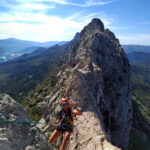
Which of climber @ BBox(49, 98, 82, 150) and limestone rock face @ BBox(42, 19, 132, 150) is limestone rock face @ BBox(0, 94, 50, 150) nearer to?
climber @ BBox(49, 98, 82, 150)

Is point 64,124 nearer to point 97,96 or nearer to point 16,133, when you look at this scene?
point 16,133

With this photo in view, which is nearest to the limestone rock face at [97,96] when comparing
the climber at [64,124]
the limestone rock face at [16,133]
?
the climber at [64,124]

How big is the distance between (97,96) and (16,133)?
17.5m

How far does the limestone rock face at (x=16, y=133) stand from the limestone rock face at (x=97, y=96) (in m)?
4.95

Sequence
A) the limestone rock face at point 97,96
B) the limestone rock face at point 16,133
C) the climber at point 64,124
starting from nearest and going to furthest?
1. the limestone rock face at point 16,133
2. the climber at point 64,124
3. the limestone rock face at point 97,96

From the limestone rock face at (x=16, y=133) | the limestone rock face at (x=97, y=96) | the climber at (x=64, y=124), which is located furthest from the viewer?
the limestone rock face at (x=97, y=96)

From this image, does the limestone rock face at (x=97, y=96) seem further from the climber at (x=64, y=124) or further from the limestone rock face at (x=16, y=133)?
the limestone rock face at (x=16, y=133)

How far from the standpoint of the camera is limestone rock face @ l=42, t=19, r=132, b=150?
12.4 metres

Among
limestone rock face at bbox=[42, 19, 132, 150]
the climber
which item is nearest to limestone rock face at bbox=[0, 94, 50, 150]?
the climber

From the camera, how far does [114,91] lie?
126ft

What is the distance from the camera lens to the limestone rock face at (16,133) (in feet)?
21.4

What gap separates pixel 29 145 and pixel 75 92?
11693 mm

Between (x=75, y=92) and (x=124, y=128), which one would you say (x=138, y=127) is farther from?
(x=75, y=92)

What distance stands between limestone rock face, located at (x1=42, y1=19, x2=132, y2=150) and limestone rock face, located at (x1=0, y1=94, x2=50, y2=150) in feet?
16.3
